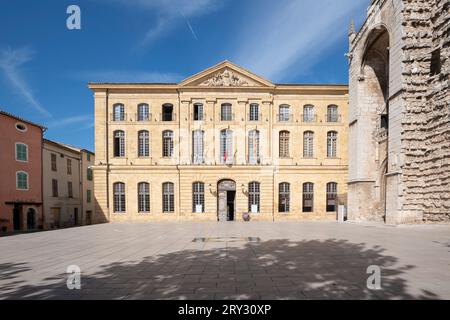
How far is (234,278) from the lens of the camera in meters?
6.00

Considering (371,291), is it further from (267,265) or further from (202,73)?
(202,73)

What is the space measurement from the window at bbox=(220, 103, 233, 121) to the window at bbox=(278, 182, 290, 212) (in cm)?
901

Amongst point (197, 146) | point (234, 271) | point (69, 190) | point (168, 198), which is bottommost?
point (168, 198)

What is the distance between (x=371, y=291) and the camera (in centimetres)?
507

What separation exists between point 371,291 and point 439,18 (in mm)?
18578

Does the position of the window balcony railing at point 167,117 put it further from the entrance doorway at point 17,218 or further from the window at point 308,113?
the entrance doorway at point 17,218

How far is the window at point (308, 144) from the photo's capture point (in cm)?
2709

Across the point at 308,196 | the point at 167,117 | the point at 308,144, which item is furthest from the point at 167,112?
the point at 308,196

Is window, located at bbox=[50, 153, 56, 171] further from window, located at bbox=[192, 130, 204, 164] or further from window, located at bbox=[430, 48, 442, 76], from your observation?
window, located at bbox=[430, 48, 442, 76]

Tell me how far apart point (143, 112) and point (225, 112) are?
8.67 meters

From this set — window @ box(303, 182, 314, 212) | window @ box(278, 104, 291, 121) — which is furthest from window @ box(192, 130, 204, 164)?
window @ box(303, 182, 314, 212)

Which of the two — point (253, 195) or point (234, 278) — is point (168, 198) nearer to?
point (253, 195)
